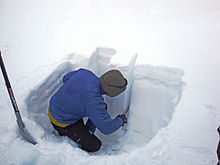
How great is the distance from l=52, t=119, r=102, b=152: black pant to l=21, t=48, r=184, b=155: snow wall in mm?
82

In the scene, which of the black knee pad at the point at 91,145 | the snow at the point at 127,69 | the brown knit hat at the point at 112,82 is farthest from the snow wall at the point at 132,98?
the brown knit hat at the point at 112,82

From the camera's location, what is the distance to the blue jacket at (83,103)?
1.83m


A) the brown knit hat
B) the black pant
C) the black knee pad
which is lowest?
the black knee pad

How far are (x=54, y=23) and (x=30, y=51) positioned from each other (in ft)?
3.74

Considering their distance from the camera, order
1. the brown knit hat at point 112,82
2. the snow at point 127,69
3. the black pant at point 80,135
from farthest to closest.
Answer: the black pant at point 80,135 → the brown knit hat at point 112,82 → the snow at point 127,69

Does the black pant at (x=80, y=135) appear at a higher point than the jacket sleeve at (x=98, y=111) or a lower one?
lower

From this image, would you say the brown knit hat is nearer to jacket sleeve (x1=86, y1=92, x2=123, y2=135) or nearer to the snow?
jacket sleeve (x1=86, y1=92, x2=123, y2=135)

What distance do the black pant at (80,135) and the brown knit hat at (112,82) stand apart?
24.4 inches

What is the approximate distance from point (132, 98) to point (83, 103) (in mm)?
1015

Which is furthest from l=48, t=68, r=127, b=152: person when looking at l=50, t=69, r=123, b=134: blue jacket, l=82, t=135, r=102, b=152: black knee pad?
l=82, t=135, r=102, b=152: black knee pad

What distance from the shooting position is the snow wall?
2262 mm

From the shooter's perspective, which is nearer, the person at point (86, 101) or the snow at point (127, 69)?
the snow at point (127, 69)

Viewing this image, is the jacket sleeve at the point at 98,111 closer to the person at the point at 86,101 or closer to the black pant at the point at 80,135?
the person at the point at 86,101

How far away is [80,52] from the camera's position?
117 inches
